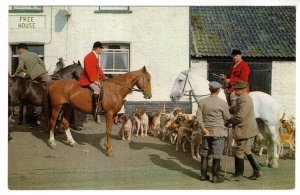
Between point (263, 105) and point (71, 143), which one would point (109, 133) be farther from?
point (263, 105)

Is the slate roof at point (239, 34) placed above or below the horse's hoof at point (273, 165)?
above

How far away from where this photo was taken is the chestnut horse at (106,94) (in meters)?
7.03

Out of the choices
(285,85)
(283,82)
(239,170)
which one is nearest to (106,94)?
(239,170)

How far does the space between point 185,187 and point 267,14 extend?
14.8 ft

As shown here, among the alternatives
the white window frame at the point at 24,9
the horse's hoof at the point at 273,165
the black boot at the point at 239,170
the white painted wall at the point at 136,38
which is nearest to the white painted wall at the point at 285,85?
the horse's hoof at the point at 273,165

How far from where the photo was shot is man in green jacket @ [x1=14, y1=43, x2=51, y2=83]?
309 inches

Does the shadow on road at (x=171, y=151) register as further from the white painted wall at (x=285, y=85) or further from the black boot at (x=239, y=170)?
the white painted wall at (x=285, y=85)

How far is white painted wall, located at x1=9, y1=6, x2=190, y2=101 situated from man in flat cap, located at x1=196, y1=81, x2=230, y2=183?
2.59m

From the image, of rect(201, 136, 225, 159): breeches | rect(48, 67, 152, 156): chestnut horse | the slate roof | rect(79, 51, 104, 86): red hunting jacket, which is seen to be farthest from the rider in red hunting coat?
the slate roof

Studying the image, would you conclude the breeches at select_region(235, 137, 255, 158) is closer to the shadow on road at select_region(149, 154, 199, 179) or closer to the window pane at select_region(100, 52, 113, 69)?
the shadow on road at select_region(149, 154, 199, 179)

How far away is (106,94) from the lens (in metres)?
7.04

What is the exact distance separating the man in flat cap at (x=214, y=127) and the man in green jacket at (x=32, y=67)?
372 cm

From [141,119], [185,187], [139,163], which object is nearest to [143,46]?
[141,119]

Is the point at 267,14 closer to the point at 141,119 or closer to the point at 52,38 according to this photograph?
the point at 141,119
